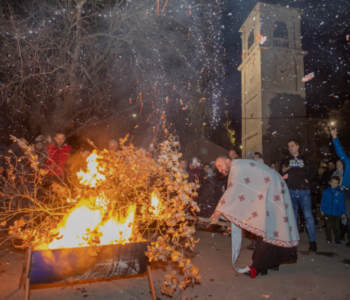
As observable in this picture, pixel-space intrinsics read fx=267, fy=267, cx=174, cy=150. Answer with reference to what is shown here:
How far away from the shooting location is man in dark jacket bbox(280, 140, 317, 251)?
5043mm

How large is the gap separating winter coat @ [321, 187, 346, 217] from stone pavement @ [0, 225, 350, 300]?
168 cm

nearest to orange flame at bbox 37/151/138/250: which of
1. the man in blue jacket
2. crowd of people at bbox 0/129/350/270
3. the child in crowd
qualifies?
crowd of people at bbox 0/129/350/270

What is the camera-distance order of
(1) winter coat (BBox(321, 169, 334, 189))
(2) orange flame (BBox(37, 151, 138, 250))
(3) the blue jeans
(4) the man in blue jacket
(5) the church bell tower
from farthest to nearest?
(5) the church bell tower, (1) winter coat (BBox(321, 169, 334, 189)), (4) the man in blue jacket, (3) the blue jeans, (2) orange flame (BBox(37, 151, 138, 250))

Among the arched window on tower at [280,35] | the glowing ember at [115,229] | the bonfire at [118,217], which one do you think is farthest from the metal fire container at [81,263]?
the arched window on tower at [280,35]

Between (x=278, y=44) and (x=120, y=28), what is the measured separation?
2128 centimetres

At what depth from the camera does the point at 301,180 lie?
A: 17.1ft

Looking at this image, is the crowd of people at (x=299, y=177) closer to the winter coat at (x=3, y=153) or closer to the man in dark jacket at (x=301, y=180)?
the man in dark jacket at (x=301, y=180)

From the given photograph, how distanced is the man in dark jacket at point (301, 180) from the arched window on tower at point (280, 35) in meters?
25.9

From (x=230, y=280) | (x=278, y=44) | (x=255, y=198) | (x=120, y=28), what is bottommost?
(x=230, y=280)

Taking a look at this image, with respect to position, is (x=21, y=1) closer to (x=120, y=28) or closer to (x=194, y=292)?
(x=120, y=28)

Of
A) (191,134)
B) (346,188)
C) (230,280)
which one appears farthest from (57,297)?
(191,134)

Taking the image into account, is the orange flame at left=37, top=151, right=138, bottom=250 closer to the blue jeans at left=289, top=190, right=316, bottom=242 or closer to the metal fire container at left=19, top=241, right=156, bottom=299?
the metal fire container at left=19, top=241, right=156, bottom=299

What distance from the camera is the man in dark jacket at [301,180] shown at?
16.5 feet

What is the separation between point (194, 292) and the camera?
313cm
